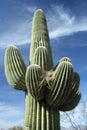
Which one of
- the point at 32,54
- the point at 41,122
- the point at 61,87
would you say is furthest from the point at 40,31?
the point at 41,122

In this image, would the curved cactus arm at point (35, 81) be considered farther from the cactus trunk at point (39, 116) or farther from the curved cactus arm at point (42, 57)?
the curved cactus arm at point (42, 57)

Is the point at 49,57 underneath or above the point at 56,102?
above

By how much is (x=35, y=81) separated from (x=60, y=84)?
0.56 meters

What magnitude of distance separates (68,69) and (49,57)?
1.03m

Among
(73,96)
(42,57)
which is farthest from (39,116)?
(42,57)

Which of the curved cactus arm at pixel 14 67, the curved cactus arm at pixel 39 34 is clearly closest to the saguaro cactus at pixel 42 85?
the curved cactus arm at pixel 14 67

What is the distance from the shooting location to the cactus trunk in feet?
23.8

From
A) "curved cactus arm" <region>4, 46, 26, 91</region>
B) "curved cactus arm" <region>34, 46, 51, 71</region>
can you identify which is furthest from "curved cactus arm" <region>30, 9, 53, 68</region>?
"curved cactus arm" <region>4, 46, 26, 91</region>

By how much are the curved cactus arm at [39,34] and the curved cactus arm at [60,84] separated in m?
0.92

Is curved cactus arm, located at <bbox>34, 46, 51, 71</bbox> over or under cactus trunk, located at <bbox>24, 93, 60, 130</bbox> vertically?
over

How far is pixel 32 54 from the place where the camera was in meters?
8.10

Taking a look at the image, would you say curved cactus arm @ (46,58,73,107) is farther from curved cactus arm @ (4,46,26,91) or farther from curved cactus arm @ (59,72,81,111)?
curved cactus arm @ (4,46,26,91)

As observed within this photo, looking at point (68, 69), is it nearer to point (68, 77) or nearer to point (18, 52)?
point (68, 77)

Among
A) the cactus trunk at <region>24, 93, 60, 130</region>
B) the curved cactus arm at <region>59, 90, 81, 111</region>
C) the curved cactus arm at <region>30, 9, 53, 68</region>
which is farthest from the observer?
the curved cactus arm at <region>30, 9, 53, 68</region>
